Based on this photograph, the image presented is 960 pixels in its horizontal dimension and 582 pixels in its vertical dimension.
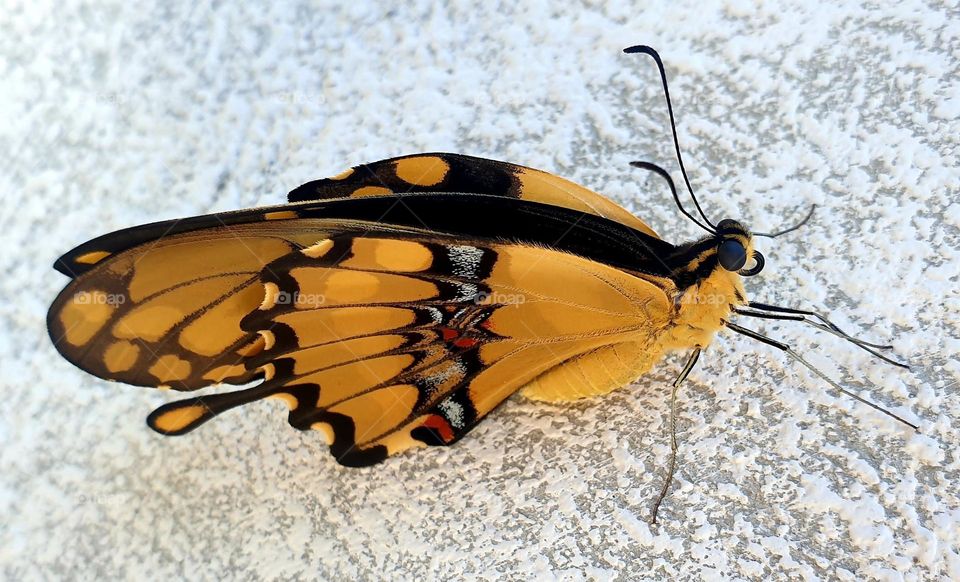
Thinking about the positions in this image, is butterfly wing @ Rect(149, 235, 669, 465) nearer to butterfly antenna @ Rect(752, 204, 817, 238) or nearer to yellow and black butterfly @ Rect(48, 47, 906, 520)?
yellow and black butterfly @ Rect(48, 47, 906, 520)

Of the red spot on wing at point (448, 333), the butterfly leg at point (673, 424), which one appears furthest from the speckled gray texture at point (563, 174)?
the red spot on wing at point (448, 333)

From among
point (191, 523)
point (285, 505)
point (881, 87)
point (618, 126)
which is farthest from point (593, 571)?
point (881, 87)

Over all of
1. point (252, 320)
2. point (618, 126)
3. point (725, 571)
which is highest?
point (618, 126)

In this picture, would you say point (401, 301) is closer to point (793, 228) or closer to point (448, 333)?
point (448, 333)

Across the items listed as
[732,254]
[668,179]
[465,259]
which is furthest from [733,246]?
[465,259]

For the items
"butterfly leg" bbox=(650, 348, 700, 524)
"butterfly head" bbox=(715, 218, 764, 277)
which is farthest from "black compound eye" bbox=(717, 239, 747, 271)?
"butterfly leg" bbox=(650, 348, 700, 524)

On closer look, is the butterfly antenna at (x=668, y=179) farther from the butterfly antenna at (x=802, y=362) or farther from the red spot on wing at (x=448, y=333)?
the red spot on wing at (x=448, y=333)

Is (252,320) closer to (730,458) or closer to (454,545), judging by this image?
(454,545)

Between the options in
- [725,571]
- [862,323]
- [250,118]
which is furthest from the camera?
[250,118]
